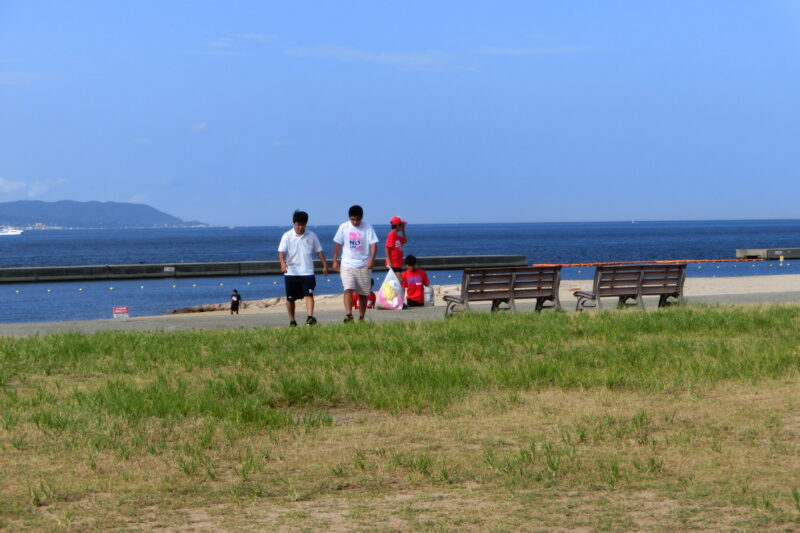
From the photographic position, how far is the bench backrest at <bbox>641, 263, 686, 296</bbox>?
17.1 metres

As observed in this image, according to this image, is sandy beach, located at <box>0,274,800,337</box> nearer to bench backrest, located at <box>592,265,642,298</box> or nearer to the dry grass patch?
bench backrest, located at <box>592,265,642,298</box>

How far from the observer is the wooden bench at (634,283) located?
54.7 feet

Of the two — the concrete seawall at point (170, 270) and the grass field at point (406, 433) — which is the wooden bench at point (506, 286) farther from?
the concrete seawall at point (170, 270)

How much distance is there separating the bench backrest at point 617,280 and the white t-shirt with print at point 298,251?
4.78 m

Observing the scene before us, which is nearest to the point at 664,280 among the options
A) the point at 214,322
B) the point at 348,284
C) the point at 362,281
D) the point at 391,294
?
the point at 391,294

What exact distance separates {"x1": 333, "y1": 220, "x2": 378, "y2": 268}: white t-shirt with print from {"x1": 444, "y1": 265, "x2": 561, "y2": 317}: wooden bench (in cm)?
214

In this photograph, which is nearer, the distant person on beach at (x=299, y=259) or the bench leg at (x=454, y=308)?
the distant person on beach at (x=299, y=259)

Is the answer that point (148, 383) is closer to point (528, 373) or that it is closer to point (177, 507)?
point (528, 373)

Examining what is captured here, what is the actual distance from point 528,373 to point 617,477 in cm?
340

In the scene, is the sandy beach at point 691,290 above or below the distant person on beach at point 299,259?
below

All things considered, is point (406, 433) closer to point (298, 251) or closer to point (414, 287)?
point (298, 251)

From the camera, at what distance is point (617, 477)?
19.2 ft

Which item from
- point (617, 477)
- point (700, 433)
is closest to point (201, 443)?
point (617, 477)

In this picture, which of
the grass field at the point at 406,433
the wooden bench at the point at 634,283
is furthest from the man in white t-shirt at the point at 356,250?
the wooden bench at the point at 634,283
